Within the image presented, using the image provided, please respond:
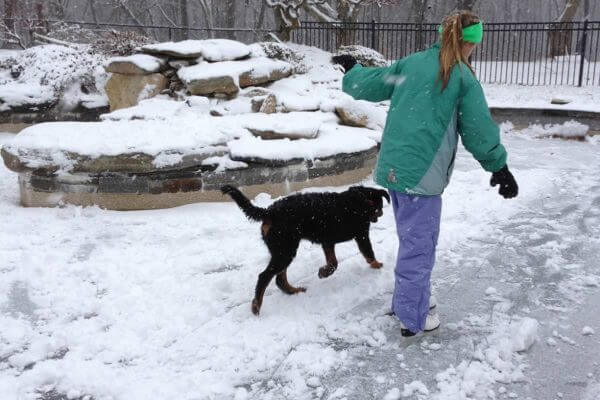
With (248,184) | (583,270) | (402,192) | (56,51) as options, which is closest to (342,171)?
(248,184)

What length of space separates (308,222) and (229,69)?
19.1 feet

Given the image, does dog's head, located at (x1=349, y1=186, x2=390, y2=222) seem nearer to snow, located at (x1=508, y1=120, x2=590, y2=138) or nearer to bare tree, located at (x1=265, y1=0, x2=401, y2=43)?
snow, located at (x1=508, y1=120, x2=590, y2=138)

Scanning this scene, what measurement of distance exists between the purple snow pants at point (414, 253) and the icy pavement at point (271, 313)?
20 centimetres

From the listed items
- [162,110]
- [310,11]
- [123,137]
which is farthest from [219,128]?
[310,11]

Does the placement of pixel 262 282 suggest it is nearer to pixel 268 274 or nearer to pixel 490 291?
pixel 268 274

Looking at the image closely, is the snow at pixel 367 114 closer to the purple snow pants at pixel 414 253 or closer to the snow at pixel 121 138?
the snow at pixel 121 138

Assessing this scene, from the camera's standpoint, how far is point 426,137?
3.32 meters

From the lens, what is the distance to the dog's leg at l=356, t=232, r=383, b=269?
14.4 ft

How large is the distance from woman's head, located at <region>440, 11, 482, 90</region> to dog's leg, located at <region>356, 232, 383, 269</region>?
1502 mm

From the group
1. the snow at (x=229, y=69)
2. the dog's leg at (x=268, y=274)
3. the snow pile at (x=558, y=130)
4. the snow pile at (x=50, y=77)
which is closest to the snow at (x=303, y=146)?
the snow at (x=229, y=69)

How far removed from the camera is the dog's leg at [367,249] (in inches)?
173

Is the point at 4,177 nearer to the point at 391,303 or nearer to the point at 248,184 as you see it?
the point at 248,184

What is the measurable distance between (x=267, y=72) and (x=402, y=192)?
669cm

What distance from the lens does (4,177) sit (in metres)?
7.55
